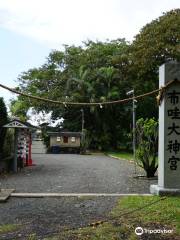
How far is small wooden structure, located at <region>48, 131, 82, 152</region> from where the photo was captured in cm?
4250

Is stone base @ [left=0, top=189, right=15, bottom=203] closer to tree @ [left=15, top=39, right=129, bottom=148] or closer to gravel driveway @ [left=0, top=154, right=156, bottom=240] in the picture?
gravel driveway @ [left=0, top=154, right=156, bottom=240]

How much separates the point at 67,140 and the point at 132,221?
35055mm

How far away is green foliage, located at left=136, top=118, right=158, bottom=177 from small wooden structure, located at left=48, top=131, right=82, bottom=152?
25634 millimetres

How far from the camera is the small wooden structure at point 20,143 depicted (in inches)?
742

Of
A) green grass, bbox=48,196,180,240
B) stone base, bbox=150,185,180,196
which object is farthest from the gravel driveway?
stone base, bbox=150,185,180,196

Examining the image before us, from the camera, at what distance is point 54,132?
44281 mm

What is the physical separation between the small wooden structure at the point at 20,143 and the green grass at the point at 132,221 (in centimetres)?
963

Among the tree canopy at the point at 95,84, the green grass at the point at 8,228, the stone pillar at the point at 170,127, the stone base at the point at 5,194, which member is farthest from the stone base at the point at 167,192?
the tree canopy at the point at 95,84

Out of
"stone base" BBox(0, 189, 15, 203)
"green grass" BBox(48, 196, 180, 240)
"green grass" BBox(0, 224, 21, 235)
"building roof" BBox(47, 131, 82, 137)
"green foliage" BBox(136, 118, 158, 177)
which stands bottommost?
"green grass" BBox(0, 224, 21, 235)

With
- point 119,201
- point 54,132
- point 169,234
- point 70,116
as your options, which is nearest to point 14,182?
point 119,201

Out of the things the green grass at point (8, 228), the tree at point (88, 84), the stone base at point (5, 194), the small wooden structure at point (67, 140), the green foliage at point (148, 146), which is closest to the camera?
the green grass at point (8, 228)

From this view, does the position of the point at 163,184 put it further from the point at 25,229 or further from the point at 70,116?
the point at 70,116

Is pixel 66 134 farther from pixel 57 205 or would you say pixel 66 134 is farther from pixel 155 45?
pixel 57 205

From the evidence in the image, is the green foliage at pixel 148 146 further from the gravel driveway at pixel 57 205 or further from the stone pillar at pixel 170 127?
the stone pillar at pixel 170 127
